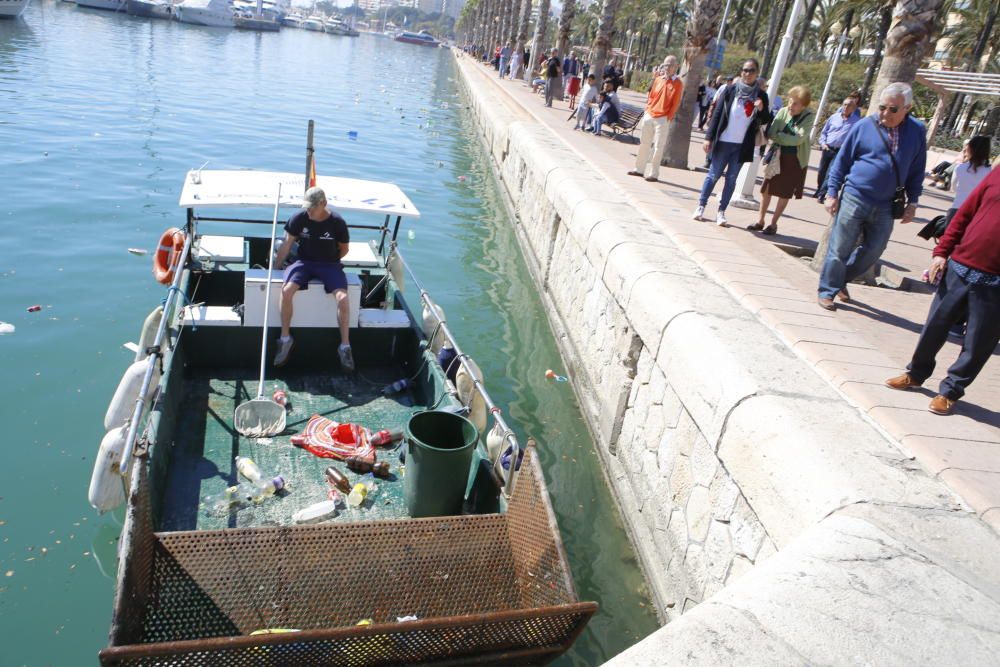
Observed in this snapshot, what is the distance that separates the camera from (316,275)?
7.12 meters

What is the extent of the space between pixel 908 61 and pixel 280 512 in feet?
24.4

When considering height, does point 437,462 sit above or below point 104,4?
below

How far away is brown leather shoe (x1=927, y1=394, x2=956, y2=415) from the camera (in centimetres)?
464

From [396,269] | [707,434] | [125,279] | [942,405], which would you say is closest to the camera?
[942,405]

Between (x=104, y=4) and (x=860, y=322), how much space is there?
87.9 meters

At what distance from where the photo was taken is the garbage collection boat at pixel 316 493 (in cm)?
375

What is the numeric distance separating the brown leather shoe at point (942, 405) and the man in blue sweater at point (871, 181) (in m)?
1.98

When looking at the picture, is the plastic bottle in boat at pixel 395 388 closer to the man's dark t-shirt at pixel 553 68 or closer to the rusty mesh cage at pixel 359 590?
the rusty mesh cage at pixel 359 590

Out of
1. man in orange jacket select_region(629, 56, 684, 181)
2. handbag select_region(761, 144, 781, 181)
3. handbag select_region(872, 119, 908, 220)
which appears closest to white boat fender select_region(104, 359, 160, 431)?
handbag select_region(872, 119, 908, 220)

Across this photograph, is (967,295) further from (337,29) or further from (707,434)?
(337,29)

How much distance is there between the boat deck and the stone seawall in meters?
2.13

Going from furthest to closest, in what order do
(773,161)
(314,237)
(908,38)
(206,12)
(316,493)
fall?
(206,12) → (773,161) → (314,237) → (908,38) → (316,493)

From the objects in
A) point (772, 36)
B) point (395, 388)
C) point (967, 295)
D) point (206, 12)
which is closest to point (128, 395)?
point (395, 388)

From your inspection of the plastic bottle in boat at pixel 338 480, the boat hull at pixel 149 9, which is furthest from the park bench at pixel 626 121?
the boat hull at pixel 149 9
